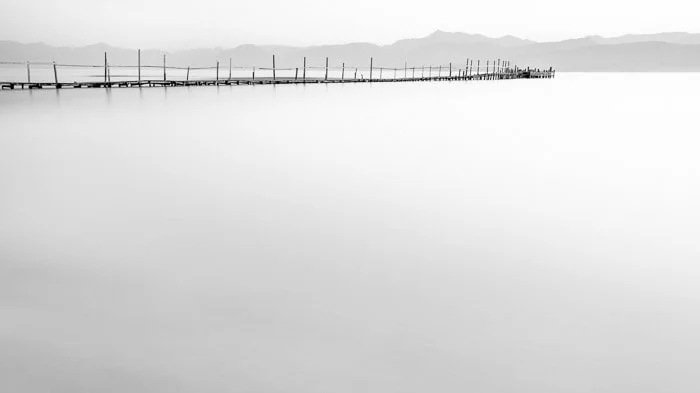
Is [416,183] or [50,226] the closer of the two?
[50,226]

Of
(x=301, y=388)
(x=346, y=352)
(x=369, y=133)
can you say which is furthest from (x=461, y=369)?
(x=369, y=133)

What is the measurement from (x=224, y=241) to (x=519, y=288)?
8.32 ft

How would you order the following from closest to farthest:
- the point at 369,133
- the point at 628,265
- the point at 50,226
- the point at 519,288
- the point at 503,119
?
the point at 519,288 → the point at 628,265 → the point at 50,226 → the point at 369,133 → the point at 503,119

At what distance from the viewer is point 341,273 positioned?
16.3 feet

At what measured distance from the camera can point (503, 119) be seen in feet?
69.3

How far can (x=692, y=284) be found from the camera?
A: 193 inches

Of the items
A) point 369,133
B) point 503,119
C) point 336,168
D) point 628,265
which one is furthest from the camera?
point 503,119

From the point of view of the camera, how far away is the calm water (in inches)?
132

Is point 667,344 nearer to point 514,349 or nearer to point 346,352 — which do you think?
point 514,349

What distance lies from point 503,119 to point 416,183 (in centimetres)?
1299

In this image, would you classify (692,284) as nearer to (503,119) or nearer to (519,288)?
(519,288)

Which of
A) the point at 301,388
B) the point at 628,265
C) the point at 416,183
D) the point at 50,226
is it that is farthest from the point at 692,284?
the point at 50,226

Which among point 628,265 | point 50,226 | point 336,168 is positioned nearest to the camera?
point 628,265

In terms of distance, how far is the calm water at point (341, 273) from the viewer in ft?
11.0
